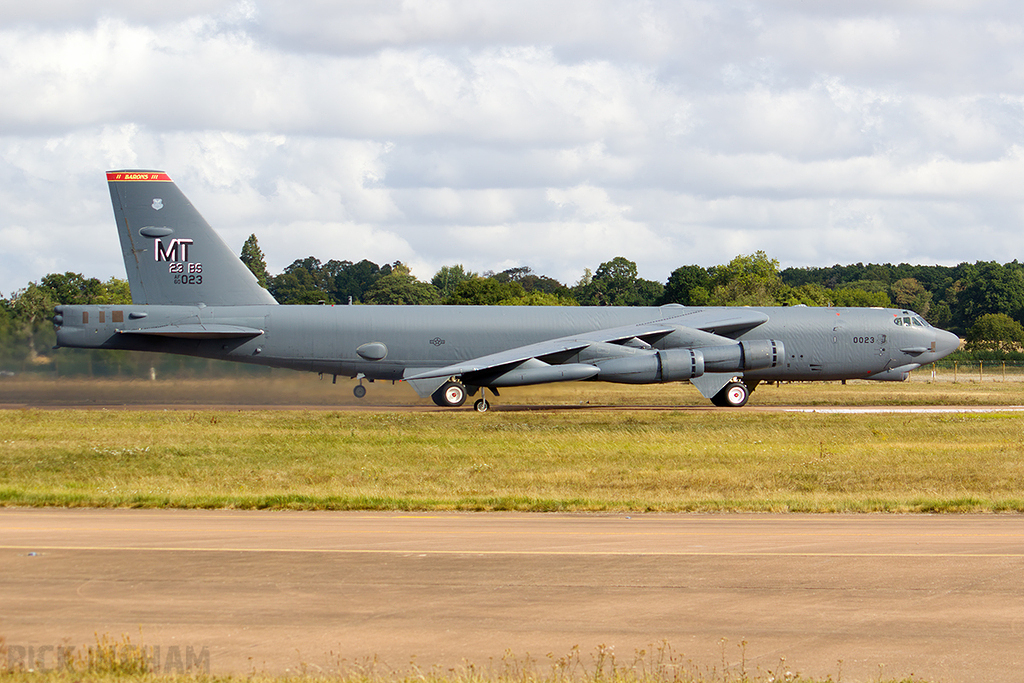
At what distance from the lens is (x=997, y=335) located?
4267 inches

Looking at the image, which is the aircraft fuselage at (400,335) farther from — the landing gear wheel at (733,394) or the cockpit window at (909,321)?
the landing gear wheel at (733,394)

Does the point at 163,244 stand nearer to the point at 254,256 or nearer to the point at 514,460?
the point at 514,460

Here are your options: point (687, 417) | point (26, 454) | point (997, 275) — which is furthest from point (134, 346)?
point (997, 275)

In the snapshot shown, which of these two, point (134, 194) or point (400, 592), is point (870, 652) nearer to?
point (400, 592)

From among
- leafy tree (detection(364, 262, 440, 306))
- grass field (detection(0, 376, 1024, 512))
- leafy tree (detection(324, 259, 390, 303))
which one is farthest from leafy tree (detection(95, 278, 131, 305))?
grass field (detection(0, 376, 1024, 512))

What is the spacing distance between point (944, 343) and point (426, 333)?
67.8ft

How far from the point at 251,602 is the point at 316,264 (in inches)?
6312

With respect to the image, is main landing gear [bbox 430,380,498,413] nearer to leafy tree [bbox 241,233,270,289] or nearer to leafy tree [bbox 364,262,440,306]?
leafy tree [bbox 364,262,440,306]

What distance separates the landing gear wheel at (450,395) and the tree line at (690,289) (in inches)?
785

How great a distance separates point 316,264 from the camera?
167 m

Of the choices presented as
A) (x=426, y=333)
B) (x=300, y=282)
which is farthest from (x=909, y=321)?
(x=300, y=282)

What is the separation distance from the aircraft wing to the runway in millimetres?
20614

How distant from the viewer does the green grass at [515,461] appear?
58.9ft

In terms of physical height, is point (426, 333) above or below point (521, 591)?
above
